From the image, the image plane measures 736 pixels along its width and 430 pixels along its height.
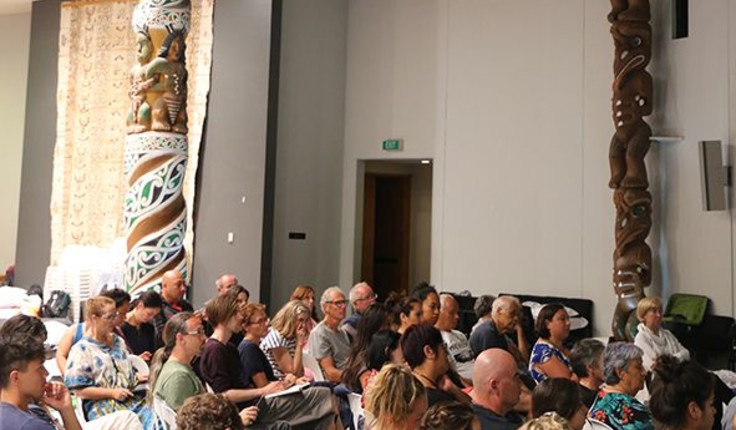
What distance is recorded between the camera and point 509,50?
10.1 m

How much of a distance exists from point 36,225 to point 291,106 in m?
4.11

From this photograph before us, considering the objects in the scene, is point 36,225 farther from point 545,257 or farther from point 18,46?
point 545,257

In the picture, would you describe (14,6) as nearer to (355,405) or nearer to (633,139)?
(633,139)

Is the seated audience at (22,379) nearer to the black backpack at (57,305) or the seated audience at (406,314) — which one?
the seated audience at (406,314)

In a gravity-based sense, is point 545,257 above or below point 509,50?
below

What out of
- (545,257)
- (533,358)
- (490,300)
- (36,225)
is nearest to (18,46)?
(36,225)

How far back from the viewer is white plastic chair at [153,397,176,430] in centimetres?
397

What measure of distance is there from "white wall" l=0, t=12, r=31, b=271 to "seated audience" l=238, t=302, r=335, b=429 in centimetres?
1003

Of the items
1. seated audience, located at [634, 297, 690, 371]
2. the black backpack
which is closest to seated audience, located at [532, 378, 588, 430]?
seated audience, located at [634, 297, 690, 371]

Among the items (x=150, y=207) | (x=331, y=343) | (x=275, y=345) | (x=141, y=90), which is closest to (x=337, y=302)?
(x=331, y=343)

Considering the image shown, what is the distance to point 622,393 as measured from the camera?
387 centimetres

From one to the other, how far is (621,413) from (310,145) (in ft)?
25.3

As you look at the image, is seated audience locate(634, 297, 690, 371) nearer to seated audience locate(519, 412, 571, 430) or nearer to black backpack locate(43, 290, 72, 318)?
seated audience locate(519, 412, 571, 430)

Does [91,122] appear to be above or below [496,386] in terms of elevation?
above
